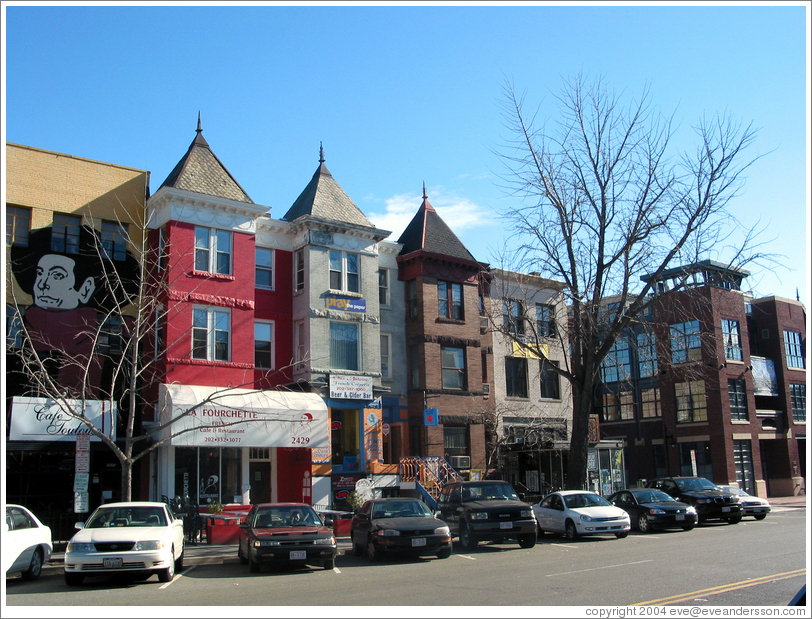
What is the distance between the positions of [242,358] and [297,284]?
396cm

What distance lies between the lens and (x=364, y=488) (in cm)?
2602

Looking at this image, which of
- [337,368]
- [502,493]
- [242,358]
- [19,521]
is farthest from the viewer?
[337,368]

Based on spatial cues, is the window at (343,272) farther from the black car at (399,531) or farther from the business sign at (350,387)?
the black car at (399,531)

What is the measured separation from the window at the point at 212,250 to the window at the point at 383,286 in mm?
7149

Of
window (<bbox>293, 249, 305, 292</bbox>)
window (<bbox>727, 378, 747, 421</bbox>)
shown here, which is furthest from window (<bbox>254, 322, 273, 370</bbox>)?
window (<bbox>727, 378, 747, 421</bbox>)

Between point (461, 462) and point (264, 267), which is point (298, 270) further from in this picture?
point (461, 462)

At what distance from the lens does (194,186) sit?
25453mm

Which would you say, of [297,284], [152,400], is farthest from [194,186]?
[152,400]

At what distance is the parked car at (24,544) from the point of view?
13352 mm

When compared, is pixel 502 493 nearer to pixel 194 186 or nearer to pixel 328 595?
pixel 328 595

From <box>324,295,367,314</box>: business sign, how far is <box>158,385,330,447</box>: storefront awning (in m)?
3.68

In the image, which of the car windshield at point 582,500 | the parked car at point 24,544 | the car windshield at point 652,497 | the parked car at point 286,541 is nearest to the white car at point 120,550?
the parked car at point 24,544


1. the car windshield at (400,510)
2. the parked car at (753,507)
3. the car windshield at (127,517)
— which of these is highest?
the car windshield at (127,517)

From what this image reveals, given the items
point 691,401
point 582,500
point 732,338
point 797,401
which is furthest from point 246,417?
point 797,401
